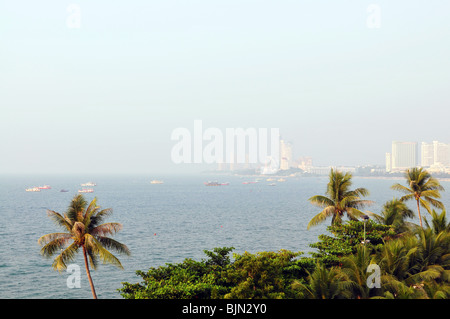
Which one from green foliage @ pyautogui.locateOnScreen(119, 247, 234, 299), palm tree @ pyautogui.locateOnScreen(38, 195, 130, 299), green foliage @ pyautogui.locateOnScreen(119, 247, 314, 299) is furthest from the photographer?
palm tree @ pyautogui.locateOnScreen(38, 195, 130, 299)

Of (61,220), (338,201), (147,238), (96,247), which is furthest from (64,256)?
(147,238)

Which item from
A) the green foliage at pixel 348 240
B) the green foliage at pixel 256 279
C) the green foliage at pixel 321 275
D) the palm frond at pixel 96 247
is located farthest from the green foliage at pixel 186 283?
the green foliage at pixel 348 240

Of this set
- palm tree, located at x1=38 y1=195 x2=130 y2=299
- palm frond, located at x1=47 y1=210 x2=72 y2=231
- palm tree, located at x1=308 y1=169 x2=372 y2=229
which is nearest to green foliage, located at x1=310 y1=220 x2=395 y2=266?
palm tree, located at x1=308 y1=169 x2=372 y2=229

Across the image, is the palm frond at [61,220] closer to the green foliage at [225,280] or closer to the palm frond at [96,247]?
the palm frond at [96,247]

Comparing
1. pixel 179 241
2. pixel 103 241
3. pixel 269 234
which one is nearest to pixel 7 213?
pixel 179 241

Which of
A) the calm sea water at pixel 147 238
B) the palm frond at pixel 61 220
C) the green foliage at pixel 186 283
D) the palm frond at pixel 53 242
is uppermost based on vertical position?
the palm frond at pixel 61 220

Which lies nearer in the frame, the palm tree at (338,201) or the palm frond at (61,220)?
the palm frond at (61,220)

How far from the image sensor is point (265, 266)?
27.8 metres

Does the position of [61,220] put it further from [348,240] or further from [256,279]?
[348,240]

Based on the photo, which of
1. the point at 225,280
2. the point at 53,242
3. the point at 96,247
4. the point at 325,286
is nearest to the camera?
the point at 325,286

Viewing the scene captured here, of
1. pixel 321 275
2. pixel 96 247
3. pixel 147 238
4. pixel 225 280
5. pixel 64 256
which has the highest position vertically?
pixel 96 247

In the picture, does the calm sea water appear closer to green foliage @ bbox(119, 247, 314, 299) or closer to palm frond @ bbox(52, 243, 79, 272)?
palm frond @ bbox(52, 243, 79, 272)

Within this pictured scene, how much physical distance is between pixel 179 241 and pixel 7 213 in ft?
317
